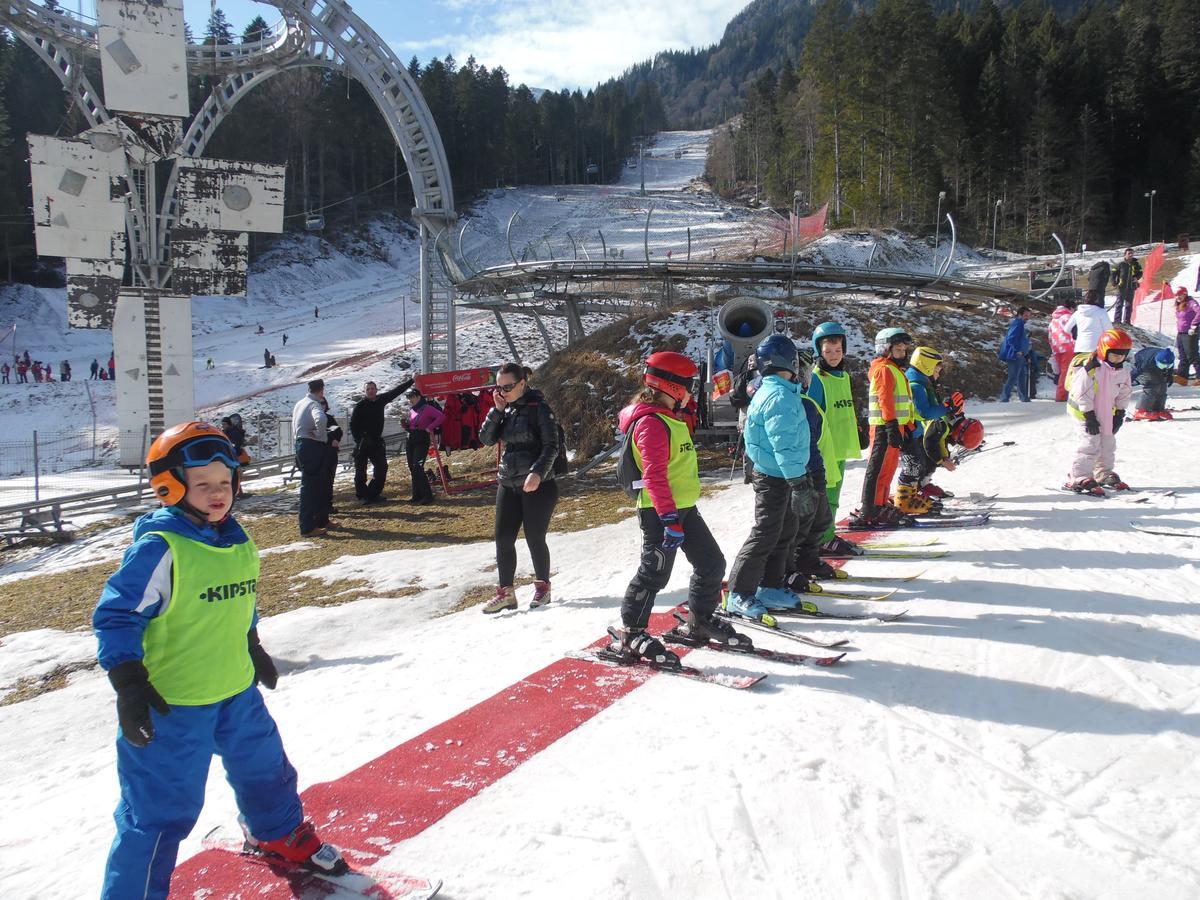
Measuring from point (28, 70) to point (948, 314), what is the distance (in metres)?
66.4

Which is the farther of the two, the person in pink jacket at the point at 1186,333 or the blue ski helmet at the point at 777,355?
the person in pink jacket at the point at 1186,333

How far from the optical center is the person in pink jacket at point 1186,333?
1372cm

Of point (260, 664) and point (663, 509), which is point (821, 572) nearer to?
point (663, 509)

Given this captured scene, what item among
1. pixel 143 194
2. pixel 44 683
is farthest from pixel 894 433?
pixel 143 194

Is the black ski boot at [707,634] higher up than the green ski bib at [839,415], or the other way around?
the green ski bib at [839,415]

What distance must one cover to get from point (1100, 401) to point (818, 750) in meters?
5.92

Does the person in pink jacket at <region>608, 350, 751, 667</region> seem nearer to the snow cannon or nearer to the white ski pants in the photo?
the white ski pants

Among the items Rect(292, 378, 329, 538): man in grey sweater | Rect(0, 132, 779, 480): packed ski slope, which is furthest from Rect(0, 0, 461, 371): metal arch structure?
Rect(292, 378, 329, 538): man in grey sweater

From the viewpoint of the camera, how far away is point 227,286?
16.7 meters

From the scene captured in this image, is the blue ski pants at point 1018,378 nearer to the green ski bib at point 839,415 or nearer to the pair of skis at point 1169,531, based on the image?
the pair of skis at point 1169,531

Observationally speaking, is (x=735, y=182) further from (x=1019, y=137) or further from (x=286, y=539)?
(x=286, y=539)

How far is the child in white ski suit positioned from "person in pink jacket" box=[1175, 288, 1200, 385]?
828 cm

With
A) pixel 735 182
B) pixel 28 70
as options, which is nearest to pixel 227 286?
pixel 28 70

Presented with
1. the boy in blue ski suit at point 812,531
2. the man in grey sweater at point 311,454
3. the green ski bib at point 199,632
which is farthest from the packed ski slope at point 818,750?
the man in grey sweater at point 311,454
